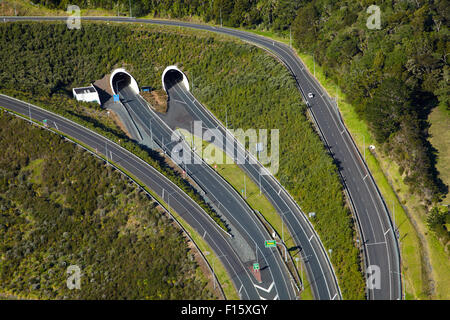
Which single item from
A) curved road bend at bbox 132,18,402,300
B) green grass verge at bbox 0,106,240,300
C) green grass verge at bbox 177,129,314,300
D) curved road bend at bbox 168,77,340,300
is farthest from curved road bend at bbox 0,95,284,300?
curved road bend at bbox 132,18,402,300

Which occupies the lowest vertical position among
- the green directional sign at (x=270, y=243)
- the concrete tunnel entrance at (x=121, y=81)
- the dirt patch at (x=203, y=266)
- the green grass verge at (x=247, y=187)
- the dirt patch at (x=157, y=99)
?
the dirt patch at (x=203, y=266)

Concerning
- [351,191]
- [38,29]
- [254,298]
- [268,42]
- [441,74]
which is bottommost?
[254,298]

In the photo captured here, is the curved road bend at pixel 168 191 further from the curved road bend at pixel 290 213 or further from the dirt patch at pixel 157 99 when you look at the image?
the dirt patch at pixel 157 99

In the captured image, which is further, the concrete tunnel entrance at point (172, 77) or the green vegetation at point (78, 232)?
the concrete tunnel entrance at point (172, 77)

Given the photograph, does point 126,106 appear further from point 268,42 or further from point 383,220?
point 383,220

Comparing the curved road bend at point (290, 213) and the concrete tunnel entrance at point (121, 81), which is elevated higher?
A: the concrete tunnel entrance at point (121, 81)

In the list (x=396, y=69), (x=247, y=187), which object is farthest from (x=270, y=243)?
(x=396, y=69)

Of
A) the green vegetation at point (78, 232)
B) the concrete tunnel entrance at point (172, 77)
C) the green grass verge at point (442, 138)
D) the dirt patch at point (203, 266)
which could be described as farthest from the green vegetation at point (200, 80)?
the green grass verge at point (442, 138)

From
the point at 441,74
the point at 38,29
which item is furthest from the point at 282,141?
the point at 38,29
